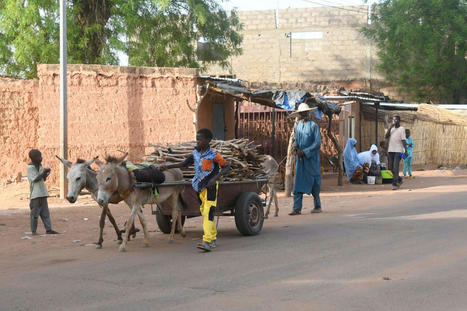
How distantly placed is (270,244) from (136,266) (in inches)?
82.6

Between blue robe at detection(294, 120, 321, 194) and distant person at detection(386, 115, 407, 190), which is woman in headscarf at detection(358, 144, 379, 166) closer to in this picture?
distant person at detection(386, 115, 407, 190)

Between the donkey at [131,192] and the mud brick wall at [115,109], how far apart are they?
26.7ft

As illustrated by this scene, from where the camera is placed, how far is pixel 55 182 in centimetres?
1722

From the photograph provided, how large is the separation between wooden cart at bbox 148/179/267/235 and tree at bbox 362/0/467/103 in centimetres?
2944

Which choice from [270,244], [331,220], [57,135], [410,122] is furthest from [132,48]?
[270,244]

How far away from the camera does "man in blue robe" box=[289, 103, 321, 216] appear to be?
38.5 ft

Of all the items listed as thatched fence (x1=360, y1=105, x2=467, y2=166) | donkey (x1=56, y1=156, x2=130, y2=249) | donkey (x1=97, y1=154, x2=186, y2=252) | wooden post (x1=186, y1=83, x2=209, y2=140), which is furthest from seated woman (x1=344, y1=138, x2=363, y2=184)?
donkey (x1=56, y1=156, x2=130, y2=249)

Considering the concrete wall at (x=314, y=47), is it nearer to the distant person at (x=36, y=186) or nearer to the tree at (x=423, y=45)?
the tree at (x=423, y=45)

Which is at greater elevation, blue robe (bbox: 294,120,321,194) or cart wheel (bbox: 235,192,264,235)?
blue robe (bbox: 294,120,321,194)

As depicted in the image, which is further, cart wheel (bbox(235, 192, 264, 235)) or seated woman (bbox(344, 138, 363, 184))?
seated woman (bbox(344, 138, 363, 184))

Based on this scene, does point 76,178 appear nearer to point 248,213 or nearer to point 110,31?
point 248,213

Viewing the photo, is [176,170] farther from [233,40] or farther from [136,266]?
[233,40]

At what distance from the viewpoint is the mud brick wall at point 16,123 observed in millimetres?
17609

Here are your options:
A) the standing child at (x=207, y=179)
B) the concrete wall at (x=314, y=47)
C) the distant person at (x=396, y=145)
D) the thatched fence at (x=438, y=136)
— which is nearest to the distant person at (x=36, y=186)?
the standing child at (x=207, y=179)
